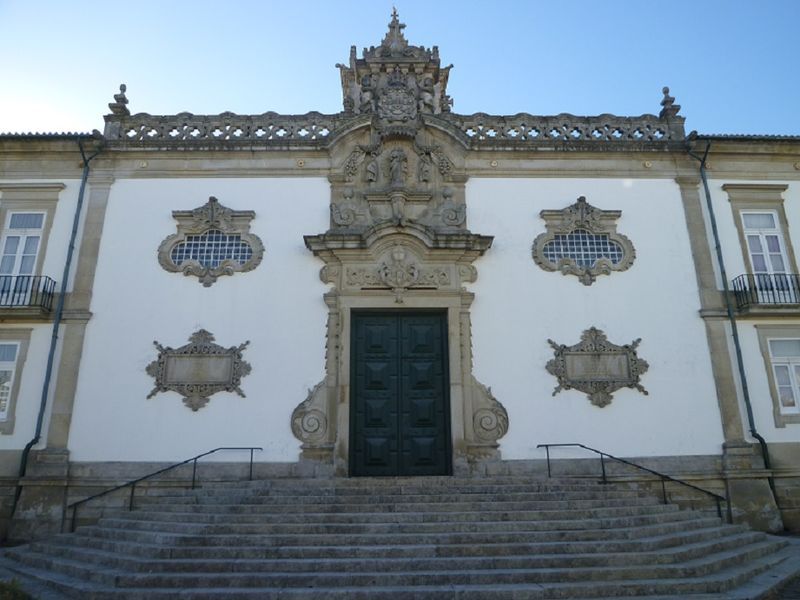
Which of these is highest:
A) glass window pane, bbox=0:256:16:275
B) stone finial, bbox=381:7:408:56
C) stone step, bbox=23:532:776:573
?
stone finial, bbox=381:7:408:56

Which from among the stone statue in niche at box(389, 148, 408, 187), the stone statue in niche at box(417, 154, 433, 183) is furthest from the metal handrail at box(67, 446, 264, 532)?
the stone statue in niche at box(417, 154, 433, 183)

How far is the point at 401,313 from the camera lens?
1086 centimetres

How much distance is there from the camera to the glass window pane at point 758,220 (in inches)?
456

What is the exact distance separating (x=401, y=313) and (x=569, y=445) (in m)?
3.66

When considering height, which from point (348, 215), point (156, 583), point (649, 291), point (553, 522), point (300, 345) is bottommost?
point (156, 583)

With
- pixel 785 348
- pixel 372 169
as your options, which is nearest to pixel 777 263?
pixel 785 348

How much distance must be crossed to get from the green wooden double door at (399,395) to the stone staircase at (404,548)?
1.36m

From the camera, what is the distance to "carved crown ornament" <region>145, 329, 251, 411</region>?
33.4ft

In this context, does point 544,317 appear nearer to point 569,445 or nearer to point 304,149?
point 569,445

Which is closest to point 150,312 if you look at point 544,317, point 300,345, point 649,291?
point 300,345

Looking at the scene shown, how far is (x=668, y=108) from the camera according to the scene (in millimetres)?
12266

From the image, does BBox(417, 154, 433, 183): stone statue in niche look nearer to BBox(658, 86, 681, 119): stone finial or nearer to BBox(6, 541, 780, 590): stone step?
BBox(658, 86, 681, 119): stone finial

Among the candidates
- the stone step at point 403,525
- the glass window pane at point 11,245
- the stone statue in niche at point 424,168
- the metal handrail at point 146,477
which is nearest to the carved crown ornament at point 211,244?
the glass window pane at point 11,245

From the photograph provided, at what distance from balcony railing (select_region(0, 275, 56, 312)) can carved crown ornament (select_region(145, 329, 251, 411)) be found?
2.16m
